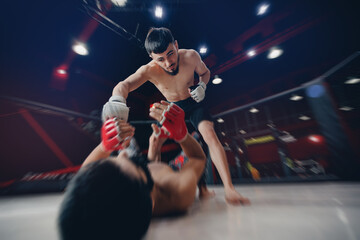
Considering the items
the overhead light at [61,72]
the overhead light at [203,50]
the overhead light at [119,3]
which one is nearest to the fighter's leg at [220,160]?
the overhead light at [119,3]

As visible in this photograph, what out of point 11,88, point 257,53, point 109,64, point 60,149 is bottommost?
point 60,149

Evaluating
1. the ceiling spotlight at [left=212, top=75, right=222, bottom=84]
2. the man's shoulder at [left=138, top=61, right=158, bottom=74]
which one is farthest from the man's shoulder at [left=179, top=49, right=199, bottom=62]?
the ceiling spotlight at [left=212, top=75, right=222, bottom=84]

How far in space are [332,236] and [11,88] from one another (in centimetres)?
580

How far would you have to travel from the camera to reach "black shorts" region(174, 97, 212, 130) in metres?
1.34

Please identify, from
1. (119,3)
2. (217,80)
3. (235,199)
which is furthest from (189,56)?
(217,80)

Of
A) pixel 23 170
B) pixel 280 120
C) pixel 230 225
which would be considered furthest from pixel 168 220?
pixel 280 120

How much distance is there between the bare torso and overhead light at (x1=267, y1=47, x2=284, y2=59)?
4.23 metres

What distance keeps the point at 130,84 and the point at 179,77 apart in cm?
53

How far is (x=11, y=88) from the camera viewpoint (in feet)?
11.7

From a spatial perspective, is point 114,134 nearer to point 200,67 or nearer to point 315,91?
point 200,67

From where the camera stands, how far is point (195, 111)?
139cm

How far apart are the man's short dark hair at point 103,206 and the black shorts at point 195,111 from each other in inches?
38.3

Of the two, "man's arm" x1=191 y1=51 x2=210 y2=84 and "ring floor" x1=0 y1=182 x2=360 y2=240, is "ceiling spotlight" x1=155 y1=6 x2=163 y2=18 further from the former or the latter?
"ring floor" x1=0 y1=182 x2=360 y2=240

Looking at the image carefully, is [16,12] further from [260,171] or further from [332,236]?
[260,171]
